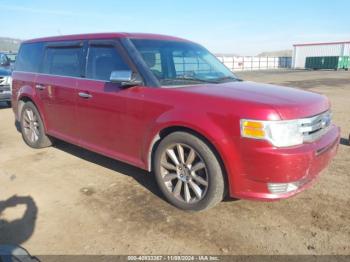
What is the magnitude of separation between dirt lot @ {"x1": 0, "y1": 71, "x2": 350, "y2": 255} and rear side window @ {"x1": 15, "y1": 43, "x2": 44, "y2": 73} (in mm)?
1967

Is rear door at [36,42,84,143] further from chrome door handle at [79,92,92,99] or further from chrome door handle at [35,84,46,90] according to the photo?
chrome door handle at [79,92,92,99]

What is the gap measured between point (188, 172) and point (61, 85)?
251cm

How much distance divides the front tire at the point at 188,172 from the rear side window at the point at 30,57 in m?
3.23

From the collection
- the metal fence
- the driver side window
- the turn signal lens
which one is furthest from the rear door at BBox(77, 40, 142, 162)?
the metal fence

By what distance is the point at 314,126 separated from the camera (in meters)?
3.25

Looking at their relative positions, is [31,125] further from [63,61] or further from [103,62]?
[103,62]

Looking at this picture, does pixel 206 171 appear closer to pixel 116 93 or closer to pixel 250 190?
pixel 250 190

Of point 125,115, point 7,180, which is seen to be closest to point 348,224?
point 125,115

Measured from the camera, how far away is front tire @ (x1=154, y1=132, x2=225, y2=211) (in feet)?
10.9

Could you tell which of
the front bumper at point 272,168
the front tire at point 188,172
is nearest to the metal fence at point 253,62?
the front tire at point 188,172

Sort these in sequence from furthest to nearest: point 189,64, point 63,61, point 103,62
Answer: point 63,61, point 189,64, point 103,62

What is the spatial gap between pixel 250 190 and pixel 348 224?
1.07m

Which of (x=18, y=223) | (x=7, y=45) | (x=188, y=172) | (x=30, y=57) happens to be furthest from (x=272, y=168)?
(x=7, y=45)

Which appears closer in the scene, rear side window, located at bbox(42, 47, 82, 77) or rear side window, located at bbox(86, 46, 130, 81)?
rear side window, located at bbox(86, 46, 130, 81)
